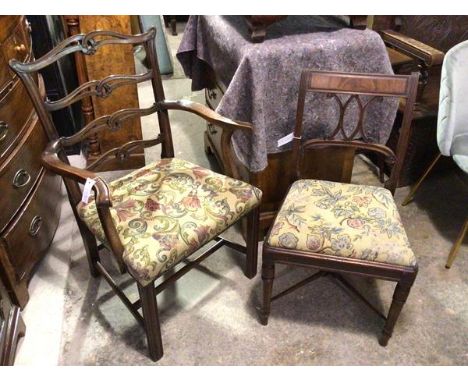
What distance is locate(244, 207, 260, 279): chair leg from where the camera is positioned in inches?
58.7

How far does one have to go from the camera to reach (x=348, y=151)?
172 cm

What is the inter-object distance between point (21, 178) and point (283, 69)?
1023mm

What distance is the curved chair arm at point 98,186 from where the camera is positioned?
Result: 1.03 m

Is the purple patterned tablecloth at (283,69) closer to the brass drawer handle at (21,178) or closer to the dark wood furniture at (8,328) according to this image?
the brass drawer handle at (21,178)

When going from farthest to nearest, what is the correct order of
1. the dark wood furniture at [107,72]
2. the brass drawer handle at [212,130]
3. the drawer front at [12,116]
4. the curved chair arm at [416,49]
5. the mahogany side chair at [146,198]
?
1. the brass drawer handle at [212,130]
2. the dark wood furniture at [107,72]
3. the curved chair arm at [416,49]
4. the drawer front at [12,116]
5. the mahogany side chair at [146,198]

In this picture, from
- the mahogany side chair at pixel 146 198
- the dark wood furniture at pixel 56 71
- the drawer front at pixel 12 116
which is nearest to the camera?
the mahogany side chair at pixel 146 198

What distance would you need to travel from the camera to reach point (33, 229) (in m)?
1.57

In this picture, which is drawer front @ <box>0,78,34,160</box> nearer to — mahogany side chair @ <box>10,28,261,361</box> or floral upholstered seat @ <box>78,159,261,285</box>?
mahogany side chair @ <box>10,28,261,361</box>

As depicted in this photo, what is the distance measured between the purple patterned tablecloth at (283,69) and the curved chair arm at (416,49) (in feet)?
0.88

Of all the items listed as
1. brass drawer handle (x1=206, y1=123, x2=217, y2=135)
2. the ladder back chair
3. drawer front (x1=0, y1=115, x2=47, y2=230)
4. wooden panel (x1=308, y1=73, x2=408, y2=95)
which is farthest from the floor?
wooden panel (x1=308, y1=73, x2=408, y2=95)

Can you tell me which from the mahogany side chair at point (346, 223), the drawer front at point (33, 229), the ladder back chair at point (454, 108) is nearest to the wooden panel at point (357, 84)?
the mahogany side chair at point (346, 223)

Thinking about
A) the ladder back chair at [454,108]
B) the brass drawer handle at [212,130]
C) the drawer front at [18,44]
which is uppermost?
the drawer front at [18,44]

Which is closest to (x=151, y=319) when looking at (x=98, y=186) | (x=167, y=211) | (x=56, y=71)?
(x=167, y=211)

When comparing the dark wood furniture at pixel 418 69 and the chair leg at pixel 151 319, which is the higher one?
the dark wood furniture at pixel 418 69
